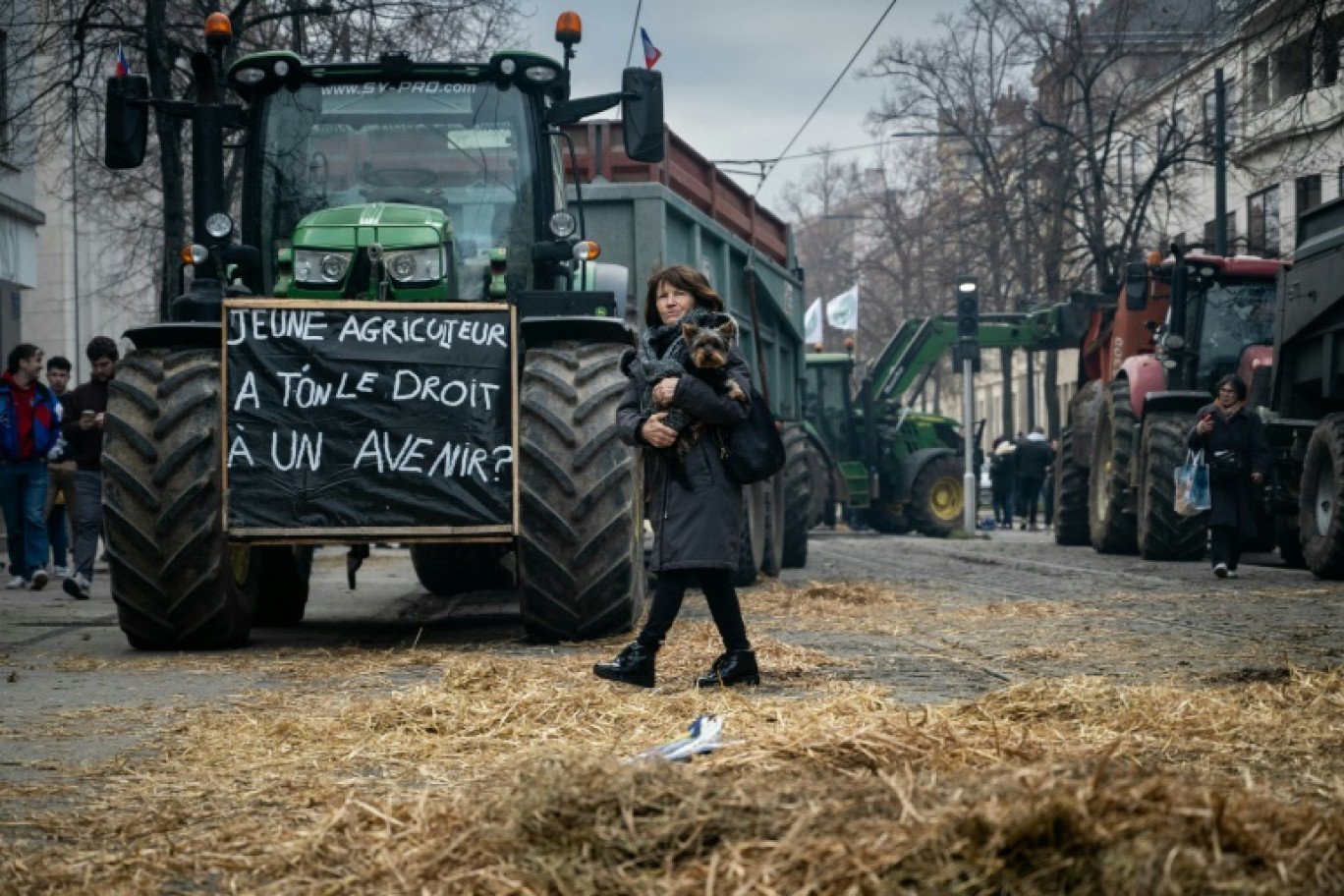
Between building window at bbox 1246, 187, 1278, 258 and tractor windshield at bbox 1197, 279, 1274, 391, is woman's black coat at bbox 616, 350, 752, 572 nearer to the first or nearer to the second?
tractor windshield at bbox 1197, 279, 1274, 391

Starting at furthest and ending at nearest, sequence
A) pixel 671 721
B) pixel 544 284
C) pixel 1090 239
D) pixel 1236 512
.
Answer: pixel 1090 239
pixel 1236 512
pixel 544 284
pixel 671 721

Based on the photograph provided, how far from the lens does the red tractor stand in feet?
63.7

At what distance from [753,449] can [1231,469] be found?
31.2 feet

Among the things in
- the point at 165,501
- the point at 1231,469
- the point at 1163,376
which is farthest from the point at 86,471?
the point at 1163,376

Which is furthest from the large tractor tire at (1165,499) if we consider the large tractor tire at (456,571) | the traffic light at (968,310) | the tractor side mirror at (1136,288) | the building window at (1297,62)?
the traffic light at (968,310)

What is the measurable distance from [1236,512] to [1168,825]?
13.1m

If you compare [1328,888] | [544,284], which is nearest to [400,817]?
[1328,888]

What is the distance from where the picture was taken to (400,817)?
459 centimetres

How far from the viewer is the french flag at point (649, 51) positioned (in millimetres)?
14672

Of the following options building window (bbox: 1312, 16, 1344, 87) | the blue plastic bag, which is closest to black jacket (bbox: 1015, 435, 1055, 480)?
the blue plastic bag

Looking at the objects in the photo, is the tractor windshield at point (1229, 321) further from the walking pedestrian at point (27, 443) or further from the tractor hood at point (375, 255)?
the tractor hood at point (375, 255)

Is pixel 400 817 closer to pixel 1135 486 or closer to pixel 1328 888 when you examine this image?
pixel 1328 888

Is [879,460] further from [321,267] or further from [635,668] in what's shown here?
[635,668]

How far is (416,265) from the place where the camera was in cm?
987
